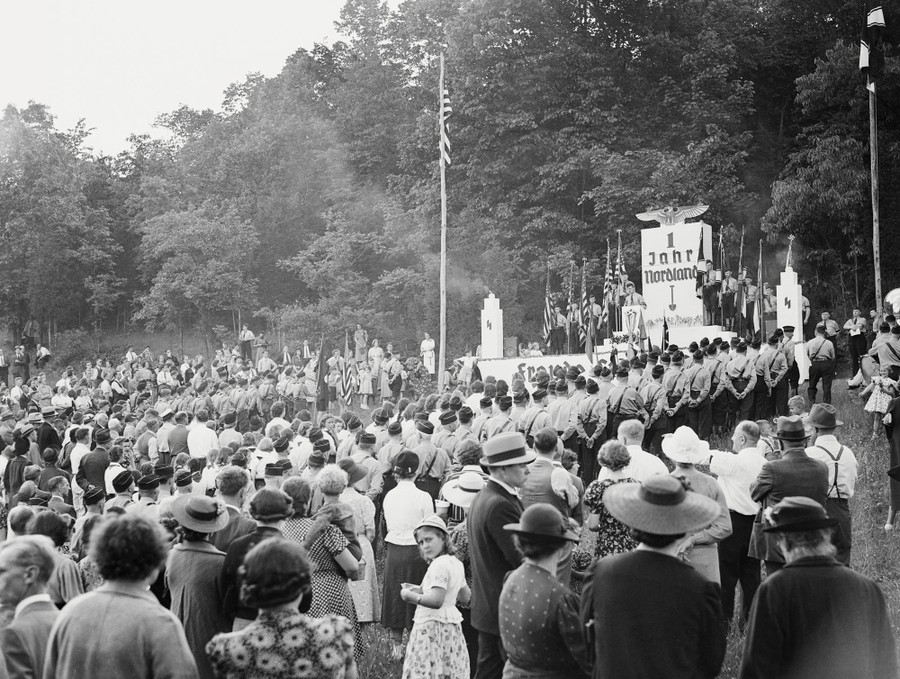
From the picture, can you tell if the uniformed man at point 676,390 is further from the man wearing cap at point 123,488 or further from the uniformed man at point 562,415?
the man wearing cap at point 123,488

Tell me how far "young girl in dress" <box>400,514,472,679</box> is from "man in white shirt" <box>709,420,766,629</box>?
2850 mm

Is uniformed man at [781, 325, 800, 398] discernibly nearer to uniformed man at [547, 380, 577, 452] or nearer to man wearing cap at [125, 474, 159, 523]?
uniformed man at [547, 380, 577, 452]

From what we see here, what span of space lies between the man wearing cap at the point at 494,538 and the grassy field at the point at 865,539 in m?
2.19

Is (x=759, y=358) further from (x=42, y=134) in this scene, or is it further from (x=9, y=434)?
(x=42, y=134)

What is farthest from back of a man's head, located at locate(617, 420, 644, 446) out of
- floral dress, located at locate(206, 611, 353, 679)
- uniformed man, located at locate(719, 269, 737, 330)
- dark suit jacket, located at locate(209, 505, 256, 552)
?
uniformed man, located at locate(719, 269, 737, 330)

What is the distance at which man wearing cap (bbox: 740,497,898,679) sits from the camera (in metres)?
3.79

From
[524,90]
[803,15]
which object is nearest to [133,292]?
[524,90]

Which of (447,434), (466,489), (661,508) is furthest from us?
(447,434)

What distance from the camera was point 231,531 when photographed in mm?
5957

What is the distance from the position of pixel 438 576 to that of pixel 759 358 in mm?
10741

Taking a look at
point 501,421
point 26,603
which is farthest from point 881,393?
point 26,603

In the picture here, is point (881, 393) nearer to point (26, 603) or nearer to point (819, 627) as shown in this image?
point (819, 627)

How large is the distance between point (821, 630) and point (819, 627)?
2cm

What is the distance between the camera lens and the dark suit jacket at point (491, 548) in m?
5.39
